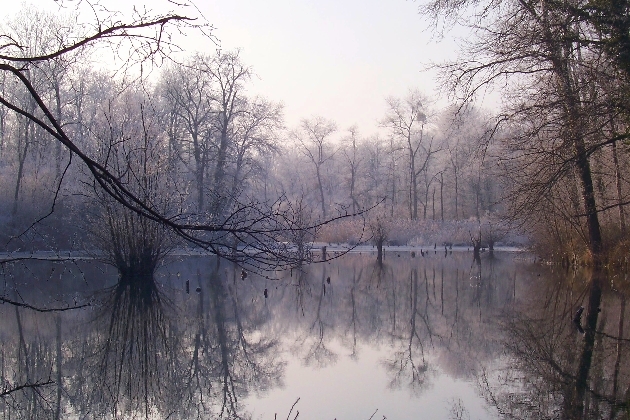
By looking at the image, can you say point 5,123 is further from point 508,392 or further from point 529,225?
point 508,392

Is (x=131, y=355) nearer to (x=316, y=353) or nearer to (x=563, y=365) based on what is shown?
(x=316, y=353)

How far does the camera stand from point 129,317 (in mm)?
12352

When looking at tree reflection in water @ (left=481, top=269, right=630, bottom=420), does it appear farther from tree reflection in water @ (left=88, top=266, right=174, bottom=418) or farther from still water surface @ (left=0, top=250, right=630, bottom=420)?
tree reflection in water @ (left=88, top=266, right=174, bottom=418)

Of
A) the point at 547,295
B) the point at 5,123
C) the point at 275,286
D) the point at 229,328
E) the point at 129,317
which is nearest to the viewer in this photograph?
the point at 229,328

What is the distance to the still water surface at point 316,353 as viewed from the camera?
22.4 ft

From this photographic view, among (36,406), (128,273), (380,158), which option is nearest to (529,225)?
(128,273)

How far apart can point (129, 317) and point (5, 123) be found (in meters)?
33.8

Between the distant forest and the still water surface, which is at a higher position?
the distant forest

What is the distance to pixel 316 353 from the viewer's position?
31.5 ft

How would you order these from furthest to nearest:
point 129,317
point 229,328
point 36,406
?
1. point 129,317
2. point 229,328
3. point 36,406

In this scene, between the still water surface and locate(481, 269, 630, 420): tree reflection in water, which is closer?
locate(481, 269, 630, 420): tree reflection in water

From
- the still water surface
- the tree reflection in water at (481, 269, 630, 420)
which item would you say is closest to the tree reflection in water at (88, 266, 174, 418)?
the still water surface

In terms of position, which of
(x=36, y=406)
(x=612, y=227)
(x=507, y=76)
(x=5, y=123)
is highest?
(x=5, y=123)

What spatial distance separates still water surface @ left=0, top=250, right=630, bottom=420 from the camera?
22.4ft
